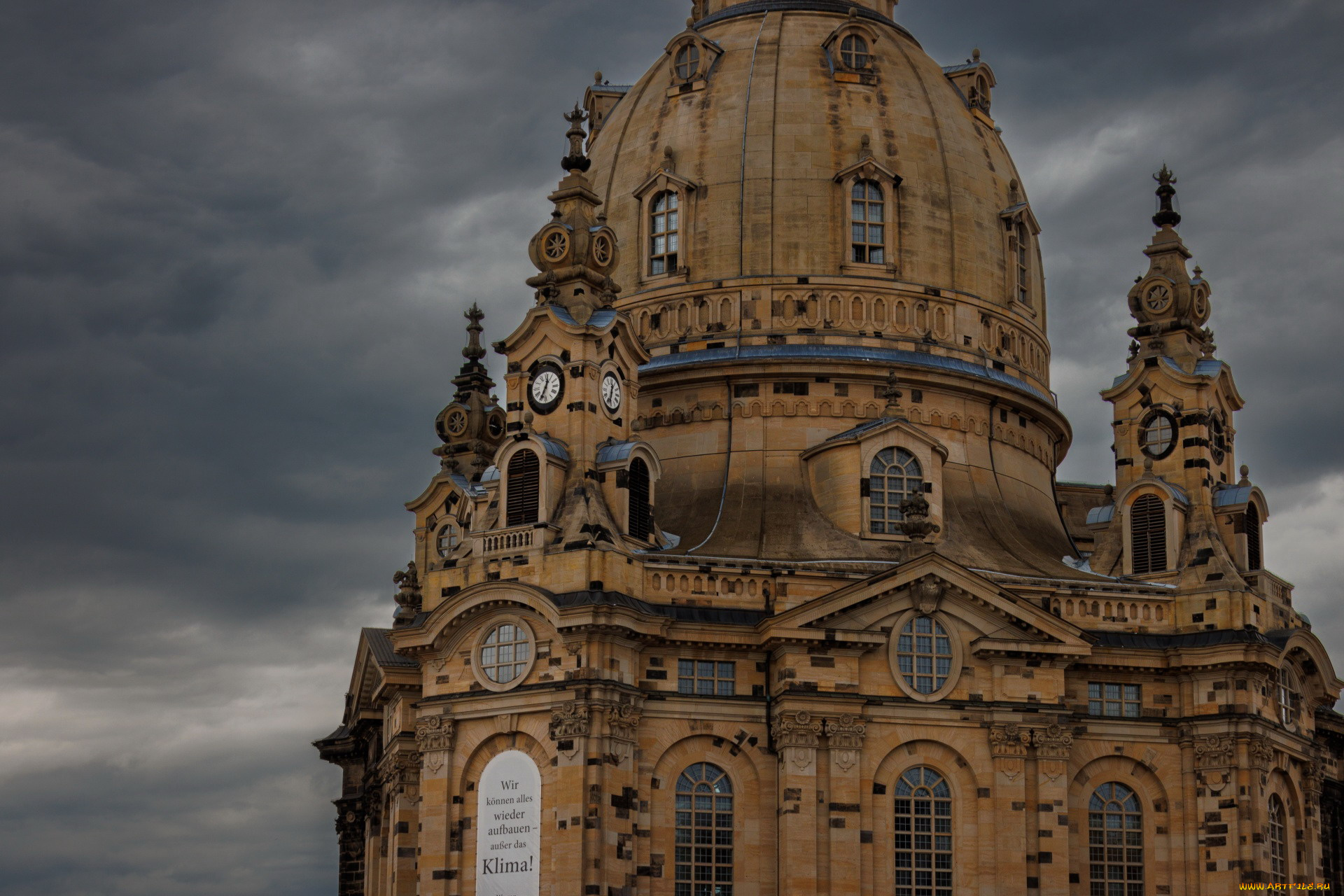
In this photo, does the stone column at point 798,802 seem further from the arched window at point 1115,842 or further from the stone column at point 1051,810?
the arched window at point 1115,842

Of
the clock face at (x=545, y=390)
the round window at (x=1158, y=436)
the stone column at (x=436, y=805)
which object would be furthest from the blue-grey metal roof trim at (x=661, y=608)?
the round window at (x=1158, y=436)

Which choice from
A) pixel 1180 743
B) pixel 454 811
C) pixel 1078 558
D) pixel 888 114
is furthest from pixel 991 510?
pixel 454 811

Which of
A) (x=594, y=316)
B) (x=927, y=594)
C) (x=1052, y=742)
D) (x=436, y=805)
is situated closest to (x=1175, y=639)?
(x=1052, y=742)

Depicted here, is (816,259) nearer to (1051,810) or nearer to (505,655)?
(505,655)

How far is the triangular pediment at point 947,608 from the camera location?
72.1 metres

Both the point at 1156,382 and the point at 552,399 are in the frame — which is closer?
the point at 552,399

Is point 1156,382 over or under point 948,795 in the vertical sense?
over

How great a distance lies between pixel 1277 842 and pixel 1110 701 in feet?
24.9

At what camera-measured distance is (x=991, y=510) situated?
81.1 metres

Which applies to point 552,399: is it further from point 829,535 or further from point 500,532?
point 829,535

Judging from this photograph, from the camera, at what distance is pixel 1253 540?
8081 centimetres

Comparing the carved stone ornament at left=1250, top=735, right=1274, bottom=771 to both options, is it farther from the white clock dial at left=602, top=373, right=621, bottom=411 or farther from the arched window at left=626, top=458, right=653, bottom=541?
the white clock dial at left=602, top=373, right=621, bottom=411

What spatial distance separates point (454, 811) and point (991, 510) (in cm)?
2225

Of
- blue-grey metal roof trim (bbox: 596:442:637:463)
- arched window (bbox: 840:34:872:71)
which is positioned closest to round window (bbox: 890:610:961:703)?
blue-grey metal roof trim (bbox: 596:442:637:463)
